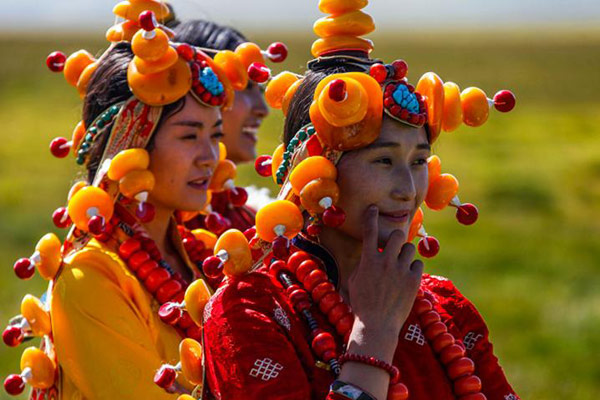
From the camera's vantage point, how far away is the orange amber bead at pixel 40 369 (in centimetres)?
504

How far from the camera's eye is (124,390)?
4.61m

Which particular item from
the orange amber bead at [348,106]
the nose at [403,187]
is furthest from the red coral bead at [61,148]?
the nose at [403,187]

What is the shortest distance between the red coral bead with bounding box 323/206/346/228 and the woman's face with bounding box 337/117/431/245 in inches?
2.5

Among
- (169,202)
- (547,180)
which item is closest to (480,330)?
(169,202)

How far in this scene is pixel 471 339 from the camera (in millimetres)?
4055

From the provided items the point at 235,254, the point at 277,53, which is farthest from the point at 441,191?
the point at 277,53

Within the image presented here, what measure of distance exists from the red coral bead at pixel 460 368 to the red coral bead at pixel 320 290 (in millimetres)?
495

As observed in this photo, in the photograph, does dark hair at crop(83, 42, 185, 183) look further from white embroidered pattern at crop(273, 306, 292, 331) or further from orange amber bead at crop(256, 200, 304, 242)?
white embroidered pattern at crop(273, 306, 292, 331)

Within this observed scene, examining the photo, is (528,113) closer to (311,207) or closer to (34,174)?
(34,174)

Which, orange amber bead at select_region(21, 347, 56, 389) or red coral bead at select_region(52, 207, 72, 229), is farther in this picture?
red coral bead at select_region(52, 207, 72, 229)

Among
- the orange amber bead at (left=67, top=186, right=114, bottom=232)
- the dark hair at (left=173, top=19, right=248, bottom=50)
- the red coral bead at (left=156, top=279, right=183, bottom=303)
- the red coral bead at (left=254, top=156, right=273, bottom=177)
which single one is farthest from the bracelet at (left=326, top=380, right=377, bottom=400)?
the dark hair at (left=173, top=19, right=248, bottom=50)

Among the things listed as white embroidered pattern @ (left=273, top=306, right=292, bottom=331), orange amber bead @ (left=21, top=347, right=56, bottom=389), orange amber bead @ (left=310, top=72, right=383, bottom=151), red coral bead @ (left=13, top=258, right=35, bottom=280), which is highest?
orange amber bead @ (left=310, top=72, right=383, bottom=151)

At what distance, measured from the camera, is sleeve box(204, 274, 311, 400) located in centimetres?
349

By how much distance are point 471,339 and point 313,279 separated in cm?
65
